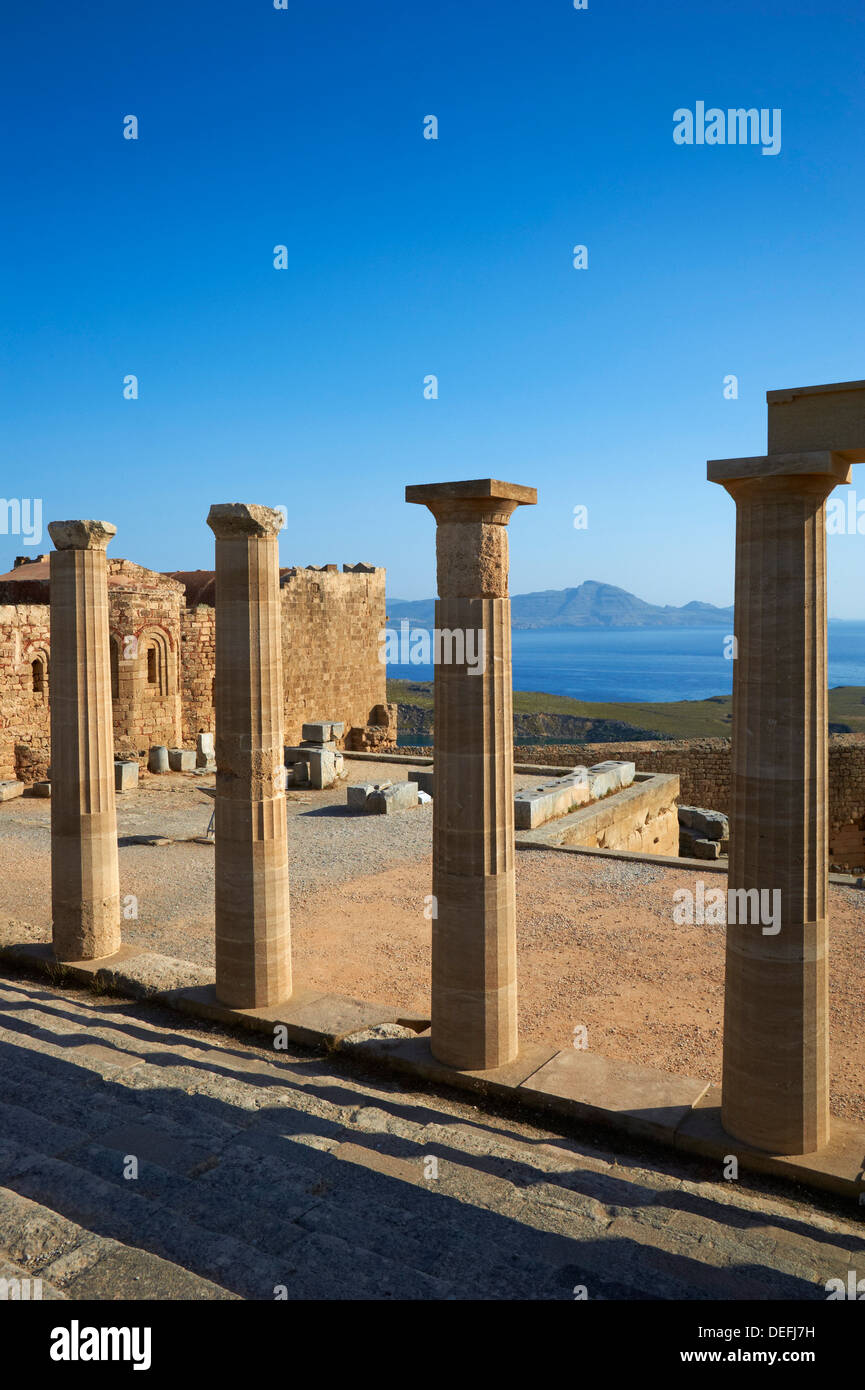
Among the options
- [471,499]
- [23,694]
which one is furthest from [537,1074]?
[23,694]

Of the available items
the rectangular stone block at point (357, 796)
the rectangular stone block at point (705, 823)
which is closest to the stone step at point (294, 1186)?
the rectangular stone block at point (357, 796)

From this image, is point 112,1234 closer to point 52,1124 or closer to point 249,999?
point 52,1124

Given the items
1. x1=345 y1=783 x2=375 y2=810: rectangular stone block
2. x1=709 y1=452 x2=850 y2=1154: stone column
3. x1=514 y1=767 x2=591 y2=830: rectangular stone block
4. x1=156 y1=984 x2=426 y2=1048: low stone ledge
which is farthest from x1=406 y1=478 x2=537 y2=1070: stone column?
x1=345 y1=783 x2=375 y2=810: rectangular stone block

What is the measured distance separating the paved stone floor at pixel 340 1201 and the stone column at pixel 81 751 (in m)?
1.96

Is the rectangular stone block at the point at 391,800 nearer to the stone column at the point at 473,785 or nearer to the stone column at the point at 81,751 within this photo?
the stone column at the point at 81,751

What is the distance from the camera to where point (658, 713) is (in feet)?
301

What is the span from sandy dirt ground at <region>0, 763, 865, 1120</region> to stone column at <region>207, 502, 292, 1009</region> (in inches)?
58.9

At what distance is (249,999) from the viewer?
24.0 feet

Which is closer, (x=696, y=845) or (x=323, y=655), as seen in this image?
(x=696, y=845)

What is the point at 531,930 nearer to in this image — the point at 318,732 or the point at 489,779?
the point at 489,779

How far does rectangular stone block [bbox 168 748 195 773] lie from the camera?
69.4ft

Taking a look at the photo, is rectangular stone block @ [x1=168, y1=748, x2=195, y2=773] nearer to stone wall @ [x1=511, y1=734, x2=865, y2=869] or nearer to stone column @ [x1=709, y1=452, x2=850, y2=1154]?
stone wall @ [x1=511, y1=734, x2=865, y2=869]

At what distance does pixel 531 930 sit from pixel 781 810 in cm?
580
